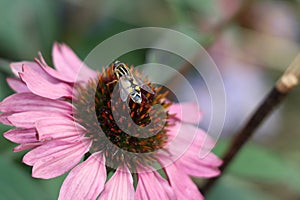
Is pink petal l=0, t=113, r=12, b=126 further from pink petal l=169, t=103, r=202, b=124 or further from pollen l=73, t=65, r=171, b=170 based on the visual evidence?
pink petal l=169, t=103, r=202, b=124

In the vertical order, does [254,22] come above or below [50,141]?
above

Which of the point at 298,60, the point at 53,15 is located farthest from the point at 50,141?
the point at 53,15

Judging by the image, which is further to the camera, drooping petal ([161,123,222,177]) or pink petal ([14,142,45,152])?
drooping petal ([161,123,222,177])

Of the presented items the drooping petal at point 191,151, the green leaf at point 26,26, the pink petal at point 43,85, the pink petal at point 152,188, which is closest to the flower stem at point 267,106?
the drooping petal at point 191,151

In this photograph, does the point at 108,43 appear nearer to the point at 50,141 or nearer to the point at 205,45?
the point at 205,45

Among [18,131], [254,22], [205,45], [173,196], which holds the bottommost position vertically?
[173,196]

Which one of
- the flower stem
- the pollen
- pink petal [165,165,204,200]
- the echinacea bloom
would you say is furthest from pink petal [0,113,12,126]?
the flower stem

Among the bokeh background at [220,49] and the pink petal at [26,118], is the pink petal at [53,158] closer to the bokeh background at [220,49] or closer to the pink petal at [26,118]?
the pink petal at [26,118]
